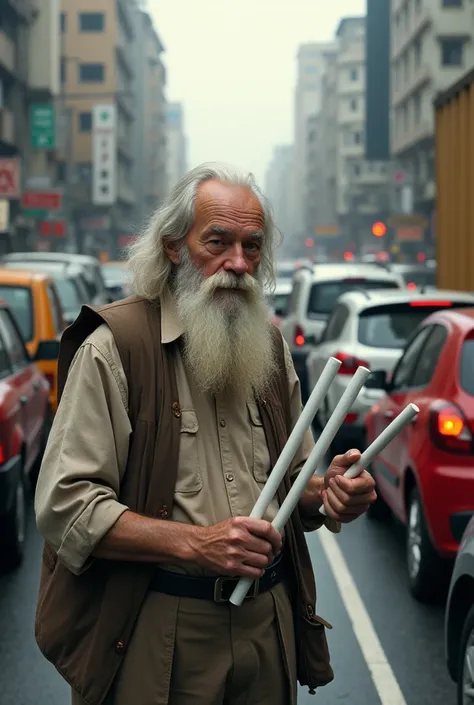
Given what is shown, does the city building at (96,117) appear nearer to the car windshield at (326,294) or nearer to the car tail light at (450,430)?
the car windshield at (326,294)

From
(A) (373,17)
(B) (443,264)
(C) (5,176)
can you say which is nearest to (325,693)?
(B) (443,264)

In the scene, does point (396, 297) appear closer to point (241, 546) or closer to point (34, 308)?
point (34, 308)

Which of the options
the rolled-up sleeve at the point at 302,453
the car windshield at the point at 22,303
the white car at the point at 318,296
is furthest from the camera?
the white car at the point at 318,296

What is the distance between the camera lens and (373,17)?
87500 mm

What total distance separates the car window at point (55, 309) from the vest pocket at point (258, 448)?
848cm

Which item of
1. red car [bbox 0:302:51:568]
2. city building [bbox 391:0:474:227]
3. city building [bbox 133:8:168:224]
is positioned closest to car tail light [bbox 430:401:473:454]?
red car [bbox 0:302:51:568]

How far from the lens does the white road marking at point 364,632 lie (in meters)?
5.11

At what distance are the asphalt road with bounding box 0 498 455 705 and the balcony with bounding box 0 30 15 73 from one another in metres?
37.3

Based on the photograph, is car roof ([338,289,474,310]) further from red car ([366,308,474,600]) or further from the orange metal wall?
the orange metal wall

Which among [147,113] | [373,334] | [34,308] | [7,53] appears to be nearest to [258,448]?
[373,334]

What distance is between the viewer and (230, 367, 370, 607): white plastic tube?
2312 mm

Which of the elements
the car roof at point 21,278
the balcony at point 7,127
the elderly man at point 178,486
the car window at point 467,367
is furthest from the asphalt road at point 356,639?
the balcony at point 7,127

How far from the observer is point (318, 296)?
1559cm

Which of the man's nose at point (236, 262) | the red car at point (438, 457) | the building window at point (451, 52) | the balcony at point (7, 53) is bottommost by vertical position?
the red car at point (438, 457)
